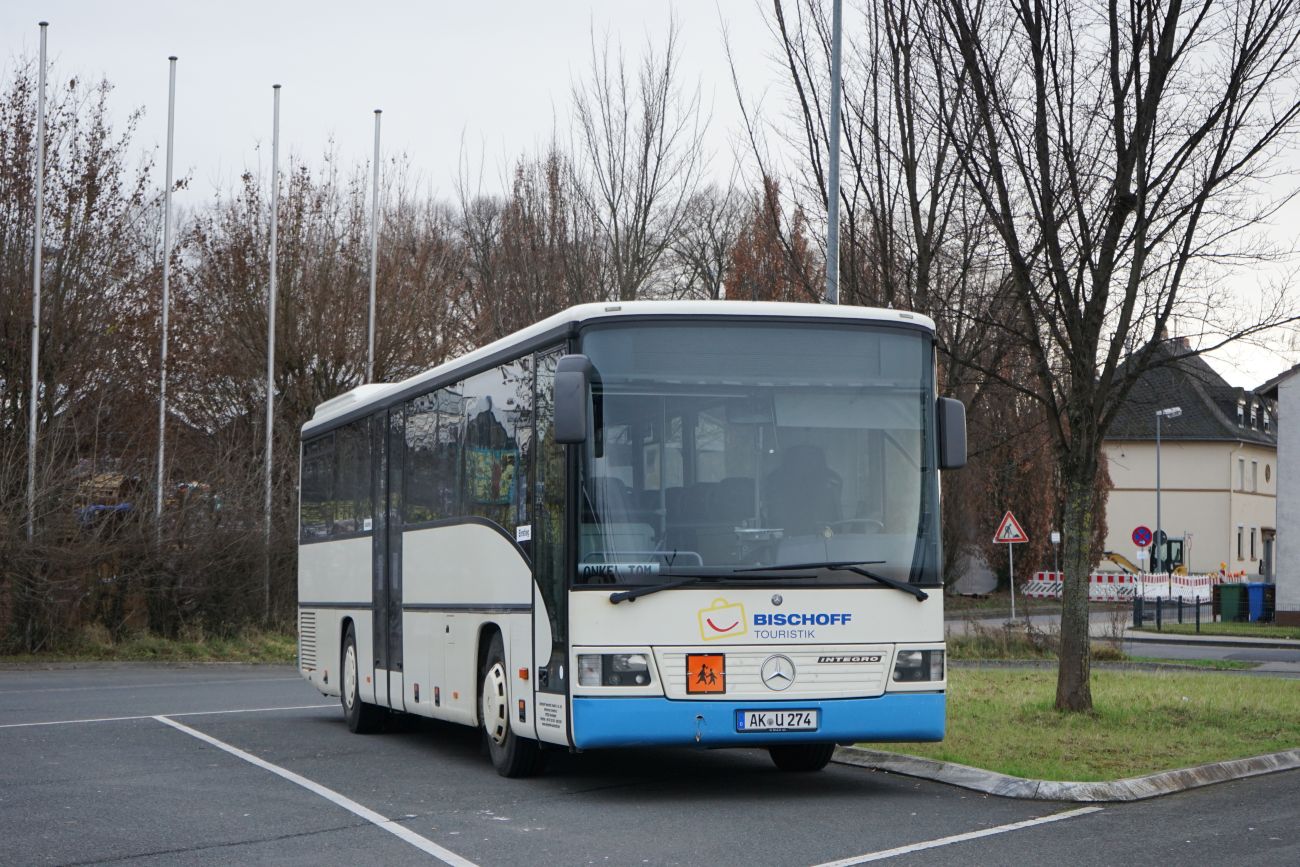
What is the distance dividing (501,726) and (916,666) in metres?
3.11

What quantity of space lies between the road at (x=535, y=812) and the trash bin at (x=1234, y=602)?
37.3 meters

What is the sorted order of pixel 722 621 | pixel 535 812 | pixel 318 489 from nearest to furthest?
1. pixel 535 812
2. pixel 722 621
3. pixel 318 489

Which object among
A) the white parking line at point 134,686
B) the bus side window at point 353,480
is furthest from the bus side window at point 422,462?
the white parking line at point 134,686

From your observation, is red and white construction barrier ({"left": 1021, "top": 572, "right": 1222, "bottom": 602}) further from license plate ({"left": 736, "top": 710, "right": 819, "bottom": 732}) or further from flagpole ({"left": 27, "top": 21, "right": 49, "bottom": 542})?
license plate ({"left": 736, "top": 710, "right": 819, "bottom": 732})

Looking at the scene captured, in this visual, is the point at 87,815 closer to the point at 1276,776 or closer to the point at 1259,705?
the point at 1276,776

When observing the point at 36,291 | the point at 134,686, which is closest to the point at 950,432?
the point at 134,686

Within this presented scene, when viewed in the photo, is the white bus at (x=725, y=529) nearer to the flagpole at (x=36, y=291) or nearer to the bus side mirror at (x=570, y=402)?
the bus side mirror at (x=570, y=402)

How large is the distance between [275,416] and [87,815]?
Result: 93.4 feet

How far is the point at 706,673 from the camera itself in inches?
435

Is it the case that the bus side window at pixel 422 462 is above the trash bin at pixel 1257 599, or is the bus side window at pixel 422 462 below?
above

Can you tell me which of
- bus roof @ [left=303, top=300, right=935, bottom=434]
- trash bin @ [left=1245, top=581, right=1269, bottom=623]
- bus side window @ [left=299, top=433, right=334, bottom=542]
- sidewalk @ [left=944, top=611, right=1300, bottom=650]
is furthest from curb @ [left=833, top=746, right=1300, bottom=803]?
trash bin @ [left=1245, top=581, right=1269, bottom=623]

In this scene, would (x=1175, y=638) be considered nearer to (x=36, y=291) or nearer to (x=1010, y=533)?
(x=1010, y=533)

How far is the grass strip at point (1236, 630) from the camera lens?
41.1 m

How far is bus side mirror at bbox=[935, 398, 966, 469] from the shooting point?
37.9 feet
